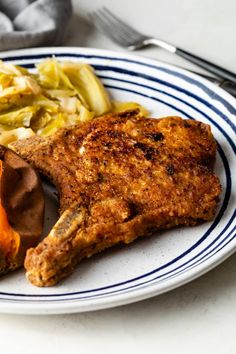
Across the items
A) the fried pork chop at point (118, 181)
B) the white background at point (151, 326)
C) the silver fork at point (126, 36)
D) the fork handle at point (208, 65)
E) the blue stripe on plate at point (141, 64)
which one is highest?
the fork handle at point (208, 65)

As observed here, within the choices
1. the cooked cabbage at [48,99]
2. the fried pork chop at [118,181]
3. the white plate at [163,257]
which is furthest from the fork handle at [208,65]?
the fried pork chop at [118,181]

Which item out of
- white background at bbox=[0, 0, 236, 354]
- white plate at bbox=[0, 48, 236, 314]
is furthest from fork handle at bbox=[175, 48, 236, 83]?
white background at bbox=[0, 0, 236, 354]

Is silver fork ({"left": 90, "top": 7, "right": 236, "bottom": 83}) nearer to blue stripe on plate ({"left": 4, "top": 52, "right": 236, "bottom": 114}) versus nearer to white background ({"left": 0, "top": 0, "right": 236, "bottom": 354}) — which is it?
blue stripe on plate ({"left": 4, "top": 52, "right": 236, "bottom": 114})

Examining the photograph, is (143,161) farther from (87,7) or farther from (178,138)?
(87,7)

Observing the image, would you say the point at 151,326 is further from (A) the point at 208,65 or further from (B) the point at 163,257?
(A) the point at 208,65

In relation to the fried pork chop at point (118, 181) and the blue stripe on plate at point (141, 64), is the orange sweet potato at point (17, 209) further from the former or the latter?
the blue stripe on plate at point (141, 64)
